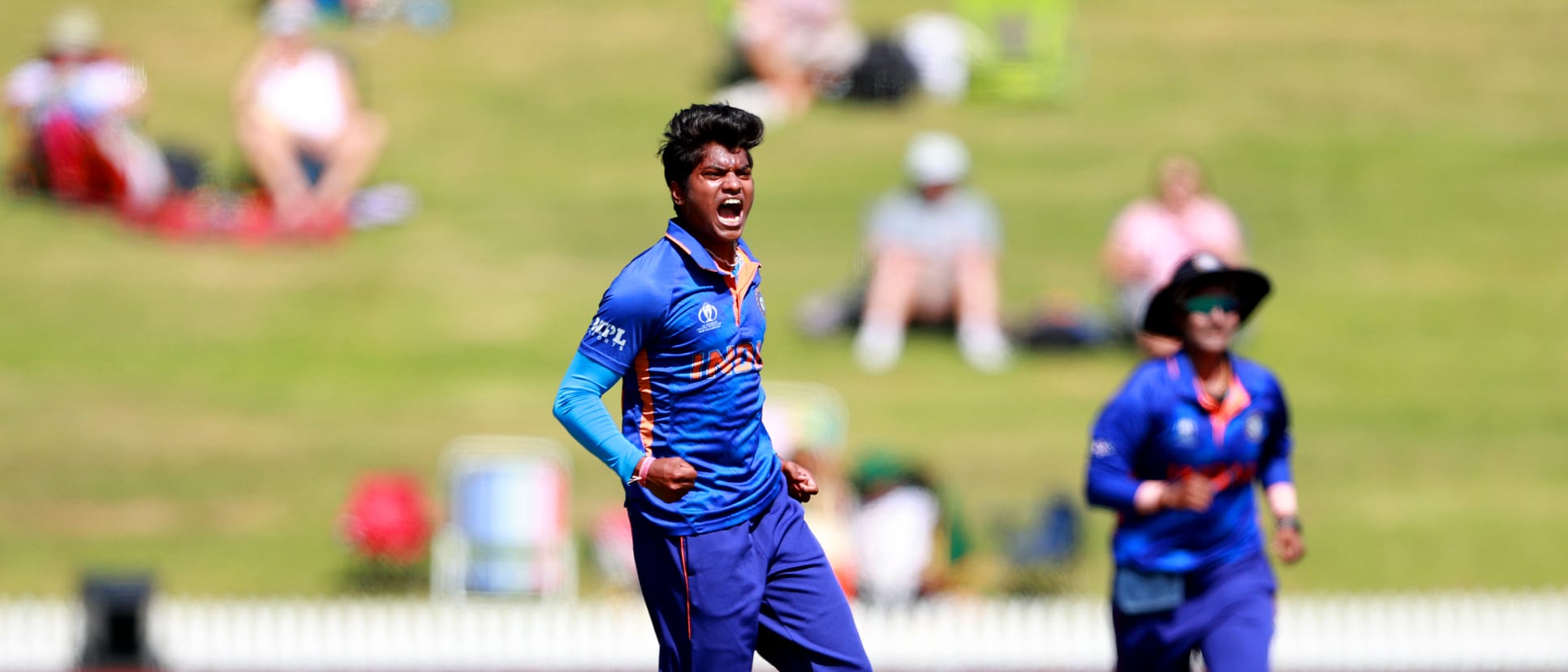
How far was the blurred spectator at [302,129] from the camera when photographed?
16578mm

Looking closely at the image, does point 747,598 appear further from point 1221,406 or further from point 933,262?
point 933,262

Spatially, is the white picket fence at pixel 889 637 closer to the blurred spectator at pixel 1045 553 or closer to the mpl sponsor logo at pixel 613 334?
→ the blurred spectator at pixel 1045 553

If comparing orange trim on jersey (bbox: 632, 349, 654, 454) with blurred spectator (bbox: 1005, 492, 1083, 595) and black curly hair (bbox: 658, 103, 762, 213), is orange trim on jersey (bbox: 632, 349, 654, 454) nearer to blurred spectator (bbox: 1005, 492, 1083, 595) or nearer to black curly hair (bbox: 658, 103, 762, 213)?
black curly hair (bbox: 658, 103, 762, 213)

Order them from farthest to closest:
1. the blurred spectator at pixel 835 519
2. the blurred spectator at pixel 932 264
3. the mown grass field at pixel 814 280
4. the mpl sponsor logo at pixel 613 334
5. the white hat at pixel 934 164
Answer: the blurred spectator at pixel 932 264 < the white hat at pixel 934 164 < the mown grass field at pixel 814 280 < the blurred spectator at pixel 835 519 < the mpl sponsor logo at pixel 613 334

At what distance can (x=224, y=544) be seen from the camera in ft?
41.2

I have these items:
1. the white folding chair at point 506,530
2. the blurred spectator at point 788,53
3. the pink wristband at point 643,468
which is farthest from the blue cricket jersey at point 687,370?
the blurred spectator at point 788,53

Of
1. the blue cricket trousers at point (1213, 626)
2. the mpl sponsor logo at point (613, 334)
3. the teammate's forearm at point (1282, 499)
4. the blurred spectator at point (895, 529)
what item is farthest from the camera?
the blurred spectator at point (895, 529)

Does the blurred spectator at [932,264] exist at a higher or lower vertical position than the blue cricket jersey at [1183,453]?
higher

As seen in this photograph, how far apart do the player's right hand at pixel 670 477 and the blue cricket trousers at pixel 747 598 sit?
23cm

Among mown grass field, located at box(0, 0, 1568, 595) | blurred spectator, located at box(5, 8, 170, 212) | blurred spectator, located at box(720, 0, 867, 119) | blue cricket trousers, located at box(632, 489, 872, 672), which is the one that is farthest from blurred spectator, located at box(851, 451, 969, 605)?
blurred spectator, located at box(720, 0, 867, 119)

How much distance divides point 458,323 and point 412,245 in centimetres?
142

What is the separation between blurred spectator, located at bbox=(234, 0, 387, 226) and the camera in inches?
653

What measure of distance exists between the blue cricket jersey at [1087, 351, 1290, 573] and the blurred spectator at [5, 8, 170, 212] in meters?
11.9

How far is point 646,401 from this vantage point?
5.01 meters
